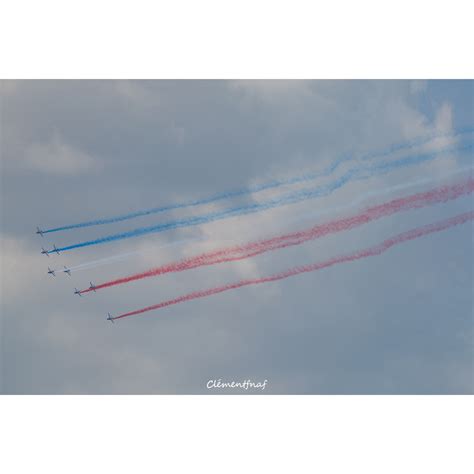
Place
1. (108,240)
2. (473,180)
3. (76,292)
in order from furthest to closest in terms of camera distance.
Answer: (76,292) < (108,240) < (473,180)

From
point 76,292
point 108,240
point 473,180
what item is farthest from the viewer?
point 76,292

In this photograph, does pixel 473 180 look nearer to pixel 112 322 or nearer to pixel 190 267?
pixel 190 267

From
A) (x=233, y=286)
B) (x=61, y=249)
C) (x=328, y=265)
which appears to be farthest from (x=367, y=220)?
(x=61, y=249)

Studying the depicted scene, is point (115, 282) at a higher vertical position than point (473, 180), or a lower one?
lower

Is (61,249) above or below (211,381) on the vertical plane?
above

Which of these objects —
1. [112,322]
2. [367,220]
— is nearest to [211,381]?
[112,322]

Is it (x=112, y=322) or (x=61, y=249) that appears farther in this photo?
(x=112, y=322)

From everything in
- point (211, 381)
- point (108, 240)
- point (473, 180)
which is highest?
point (473, 180)

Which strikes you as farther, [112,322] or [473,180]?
[112,322]

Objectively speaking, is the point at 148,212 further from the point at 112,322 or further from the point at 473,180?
the point at 473,180
